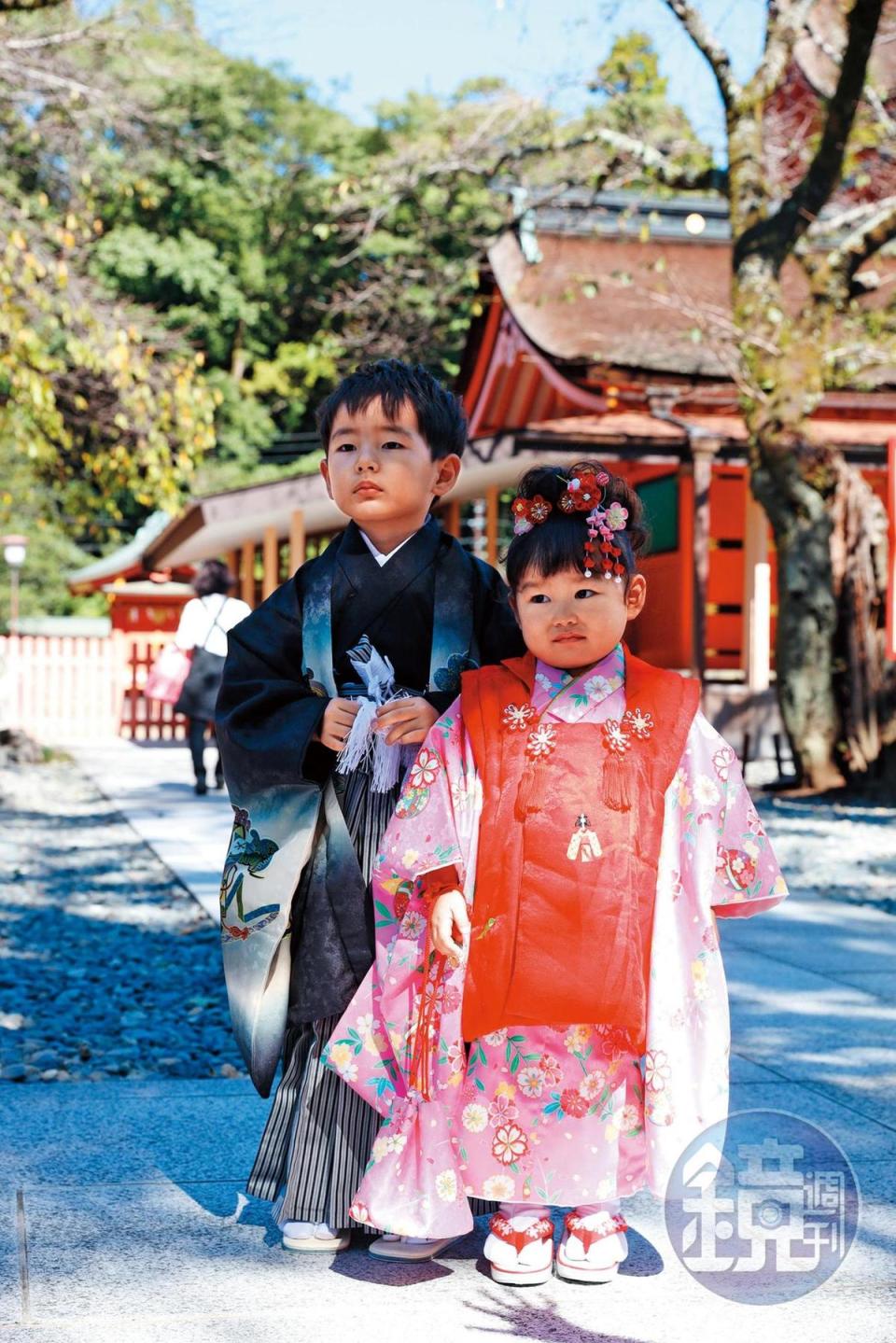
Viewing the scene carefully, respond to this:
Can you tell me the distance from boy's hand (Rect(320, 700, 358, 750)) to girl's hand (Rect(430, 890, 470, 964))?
1.08 feet

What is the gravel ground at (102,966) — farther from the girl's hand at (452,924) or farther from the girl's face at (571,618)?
the girl's face at (571,618)

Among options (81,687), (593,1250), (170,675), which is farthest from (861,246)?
(81,687)

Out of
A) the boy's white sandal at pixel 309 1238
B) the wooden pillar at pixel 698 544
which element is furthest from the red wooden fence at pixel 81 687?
the boy's white sandal at pixel 309 1238

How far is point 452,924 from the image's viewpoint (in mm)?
2387

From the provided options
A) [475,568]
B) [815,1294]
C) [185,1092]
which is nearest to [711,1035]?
[815,1294]

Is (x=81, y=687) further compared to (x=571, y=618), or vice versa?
(x=81, y=687)

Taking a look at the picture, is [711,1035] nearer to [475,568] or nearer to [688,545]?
[475,568]

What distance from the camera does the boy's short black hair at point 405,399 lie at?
8.62ft

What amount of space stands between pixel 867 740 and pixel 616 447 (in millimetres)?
3720

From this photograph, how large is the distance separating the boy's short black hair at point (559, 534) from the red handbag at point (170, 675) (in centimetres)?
848

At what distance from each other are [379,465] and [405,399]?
5.0 inches

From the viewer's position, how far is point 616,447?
12.7 meters

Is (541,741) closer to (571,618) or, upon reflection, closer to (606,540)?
(571,618)

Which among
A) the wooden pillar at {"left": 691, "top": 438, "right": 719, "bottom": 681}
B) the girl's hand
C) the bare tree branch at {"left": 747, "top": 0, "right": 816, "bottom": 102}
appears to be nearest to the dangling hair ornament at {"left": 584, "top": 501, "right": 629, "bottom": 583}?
the girl's hand
